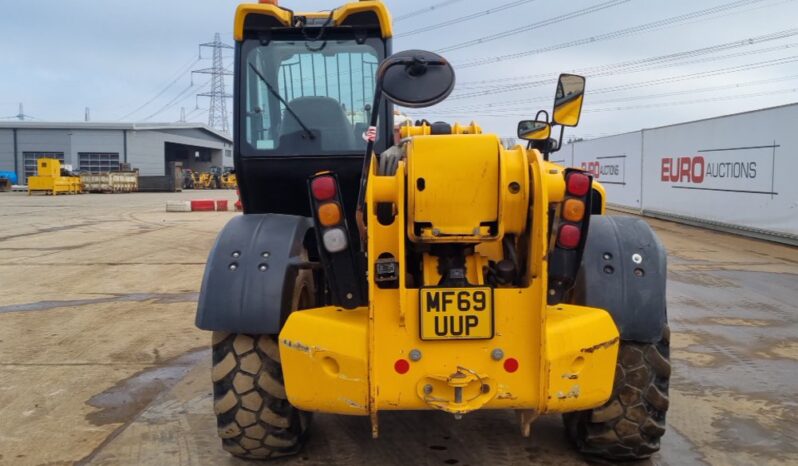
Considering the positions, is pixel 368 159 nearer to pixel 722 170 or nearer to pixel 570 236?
pixel 570 236

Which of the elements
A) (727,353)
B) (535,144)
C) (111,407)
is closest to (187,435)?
(111,407)

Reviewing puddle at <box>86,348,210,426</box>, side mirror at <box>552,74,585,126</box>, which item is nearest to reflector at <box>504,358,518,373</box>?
side mirror at <box>552,74,585,126</box>

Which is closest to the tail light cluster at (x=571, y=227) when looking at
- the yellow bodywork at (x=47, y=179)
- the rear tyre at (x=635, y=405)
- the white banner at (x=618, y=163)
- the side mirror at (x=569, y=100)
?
the rear tyre at (x=635, y=405)

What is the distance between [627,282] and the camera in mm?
3494

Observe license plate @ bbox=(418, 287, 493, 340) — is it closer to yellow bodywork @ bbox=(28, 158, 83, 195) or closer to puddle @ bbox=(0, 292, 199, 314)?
puddle @ bbox=(0, 292, 199, 314)

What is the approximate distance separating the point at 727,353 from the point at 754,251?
8.42m

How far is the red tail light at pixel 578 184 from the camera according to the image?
3139 millimetres

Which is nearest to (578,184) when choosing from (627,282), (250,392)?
(627,282)

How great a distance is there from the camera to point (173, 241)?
52.6ft

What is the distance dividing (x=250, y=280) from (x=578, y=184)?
5.40 ft

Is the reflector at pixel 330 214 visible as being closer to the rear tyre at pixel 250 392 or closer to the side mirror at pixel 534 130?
the rear tyre at pixel 250 392

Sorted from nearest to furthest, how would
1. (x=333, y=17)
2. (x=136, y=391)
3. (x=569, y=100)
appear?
(x=569, y=100), (x=333, y=17), (x=136, y=391)

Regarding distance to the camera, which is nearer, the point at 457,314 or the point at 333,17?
the point at 457,314

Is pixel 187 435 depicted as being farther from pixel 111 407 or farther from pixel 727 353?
pixel 727 353
